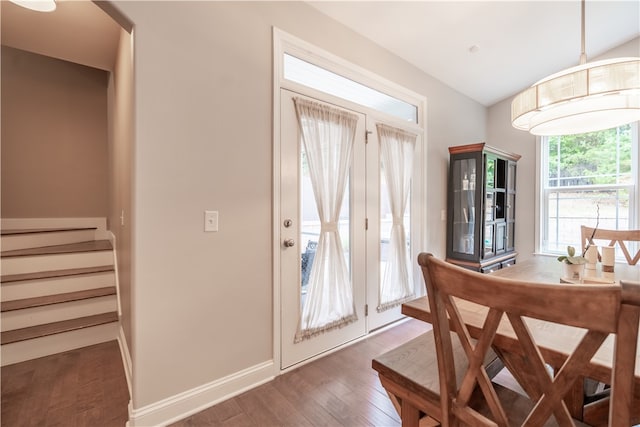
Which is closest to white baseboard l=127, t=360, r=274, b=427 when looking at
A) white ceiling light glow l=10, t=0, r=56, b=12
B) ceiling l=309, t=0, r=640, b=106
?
white ceiling light glow l=10, t=0, r=56, b=12

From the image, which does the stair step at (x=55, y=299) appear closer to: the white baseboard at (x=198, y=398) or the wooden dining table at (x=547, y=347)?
the white baseboard at (x=198, y=398)

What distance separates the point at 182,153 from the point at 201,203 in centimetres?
30

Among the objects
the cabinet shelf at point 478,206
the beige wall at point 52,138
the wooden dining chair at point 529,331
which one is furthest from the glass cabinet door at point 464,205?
the beige wall at point 52,138

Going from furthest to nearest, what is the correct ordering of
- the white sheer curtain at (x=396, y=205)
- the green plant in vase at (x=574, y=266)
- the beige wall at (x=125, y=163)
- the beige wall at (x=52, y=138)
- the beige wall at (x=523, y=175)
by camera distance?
1. the beige wall at (x=523, y=175)
2. the beige wall at (x=52, y=138)
3. the white sheer curtain at (x=396, y=205)
4. the beige wall at (x=125, y=163)
5. the green plant in vase at (x=574, y=266)

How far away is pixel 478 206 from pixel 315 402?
265 cm

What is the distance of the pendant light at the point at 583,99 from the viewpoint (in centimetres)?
133

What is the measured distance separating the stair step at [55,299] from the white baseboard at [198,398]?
4.90ft

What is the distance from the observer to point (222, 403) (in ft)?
5.74

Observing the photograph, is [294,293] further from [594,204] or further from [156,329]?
[594,204]

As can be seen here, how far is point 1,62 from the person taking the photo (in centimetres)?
336

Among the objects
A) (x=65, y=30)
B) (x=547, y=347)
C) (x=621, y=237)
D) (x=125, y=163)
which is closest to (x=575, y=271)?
(x=547, y=347)

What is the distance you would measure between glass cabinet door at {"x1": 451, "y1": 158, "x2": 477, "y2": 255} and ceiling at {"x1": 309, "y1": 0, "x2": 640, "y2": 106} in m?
1.10

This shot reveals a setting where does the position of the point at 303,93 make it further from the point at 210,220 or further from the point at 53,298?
the point at 53,298

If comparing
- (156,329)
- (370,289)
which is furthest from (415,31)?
(156,329)
